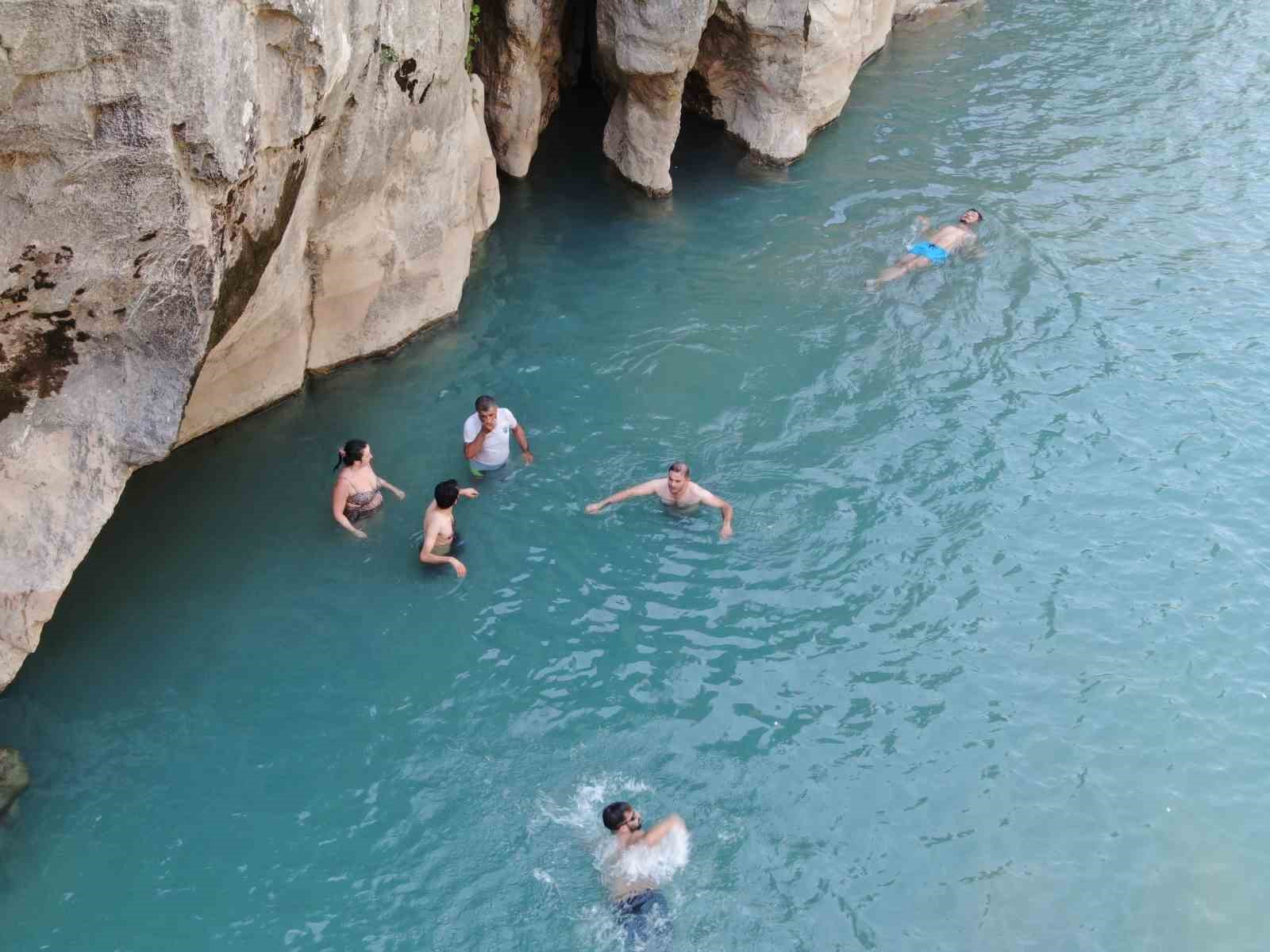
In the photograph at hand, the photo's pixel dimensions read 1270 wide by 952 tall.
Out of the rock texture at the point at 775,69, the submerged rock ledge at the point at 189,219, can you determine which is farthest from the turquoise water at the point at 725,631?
the rock texture at the point at 775,69

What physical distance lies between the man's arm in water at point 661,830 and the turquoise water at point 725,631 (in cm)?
17

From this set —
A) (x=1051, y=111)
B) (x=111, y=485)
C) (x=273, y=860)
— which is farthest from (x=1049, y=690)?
(x=1051, y=111)

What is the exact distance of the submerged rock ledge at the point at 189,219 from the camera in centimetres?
757

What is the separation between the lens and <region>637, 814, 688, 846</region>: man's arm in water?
8703 millimetres

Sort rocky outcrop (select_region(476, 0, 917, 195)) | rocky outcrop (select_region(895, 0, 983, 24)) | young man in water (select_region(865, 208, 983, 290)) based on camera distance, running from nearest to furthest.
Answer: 1. rocky outcrop (select_region(476, 0, 917, 195))
2. young man in water (select_region(865, 208, 983, 290))
3. rocky outcrop (select_region(895, 0, 983, 24))

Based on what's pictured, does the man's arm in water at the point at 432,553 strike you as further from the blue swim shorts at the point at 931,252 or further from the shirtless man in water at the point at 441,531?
the blue swim shorts at the point at 931,252

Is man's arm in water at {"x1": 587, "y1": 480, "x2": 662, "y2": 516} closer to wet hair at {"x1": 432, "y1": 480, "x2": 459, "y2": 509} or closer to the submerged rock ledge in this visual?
wet hair at {"x1": 432, "y1": 480, "x2": 459, "y2": 509}

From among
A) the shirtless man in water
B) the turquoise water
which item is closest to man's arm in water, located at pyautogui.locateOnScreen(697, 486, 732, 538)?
the turquoise water

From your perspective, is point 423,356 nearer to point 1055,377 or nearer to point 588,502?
point 588,502

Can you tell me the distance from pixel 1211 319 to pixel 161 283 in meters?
13.0

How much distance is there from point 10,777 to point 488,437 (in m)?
5.33

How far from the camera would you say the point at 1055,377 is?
1418 cm

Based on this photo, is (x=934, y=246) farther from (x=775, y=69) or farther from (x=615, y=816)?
(x=615, y=816)

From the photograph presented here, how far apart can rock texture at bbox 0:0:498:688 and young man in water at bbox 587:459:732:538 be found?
4.00 metres
